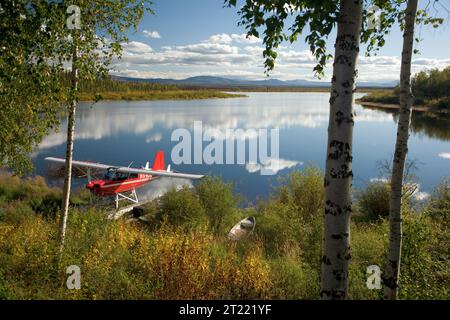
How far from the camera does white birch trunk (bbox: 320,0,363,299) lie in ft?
11.3

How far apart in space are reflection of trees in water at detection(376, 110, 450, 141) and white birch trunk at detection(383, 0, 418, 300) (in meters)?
55.9

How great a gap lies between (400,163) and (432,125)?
69565 millimetres

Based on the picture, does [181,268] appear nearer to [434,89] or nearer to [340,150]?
[340,150]

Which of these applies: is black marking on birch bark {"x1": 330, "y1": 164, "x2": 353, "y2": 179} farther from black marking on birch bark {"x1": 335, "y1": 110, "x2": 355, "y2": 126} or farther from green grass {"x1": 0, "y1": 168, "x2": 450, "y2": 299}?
green grass {"x1": 0, "y1": 168, "x2": 450, "y2": 299}

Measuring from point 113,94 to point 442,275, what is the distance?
151m

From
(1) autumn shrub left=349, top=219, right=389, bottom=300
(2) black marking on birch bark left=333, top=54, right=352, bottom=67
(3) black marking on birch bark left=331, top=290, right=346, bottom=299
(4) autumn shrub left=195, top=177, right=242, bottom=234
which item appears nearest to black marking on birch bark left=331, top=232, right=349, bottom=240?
(3) black marking on birch bark left=331, top=290, right=346, bottom=299

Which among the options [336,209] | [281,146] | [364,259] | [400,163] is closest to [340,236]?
[336,209]

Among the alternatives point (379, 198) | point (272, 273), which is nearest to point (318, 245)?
point (272, 273)

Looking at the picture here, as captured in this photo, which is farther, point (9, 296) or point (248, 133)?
point (248, 133)

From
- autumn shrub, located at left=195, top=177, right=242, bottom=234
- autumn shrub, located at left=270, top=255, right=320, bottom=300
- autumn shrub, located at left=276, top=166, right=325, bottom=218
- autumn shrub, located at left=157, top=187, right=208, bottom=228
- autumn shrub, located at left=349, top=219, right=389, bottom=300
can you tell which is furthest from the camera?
autumn shrub, located at left=276, top=166, right=325, bottom=218

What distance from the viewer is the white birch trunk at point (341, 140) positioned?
136 inches

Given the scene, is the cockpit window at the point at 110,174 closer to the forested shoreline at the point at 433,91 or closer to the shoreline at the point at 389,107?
the forested shoreline at the point at 433,91
